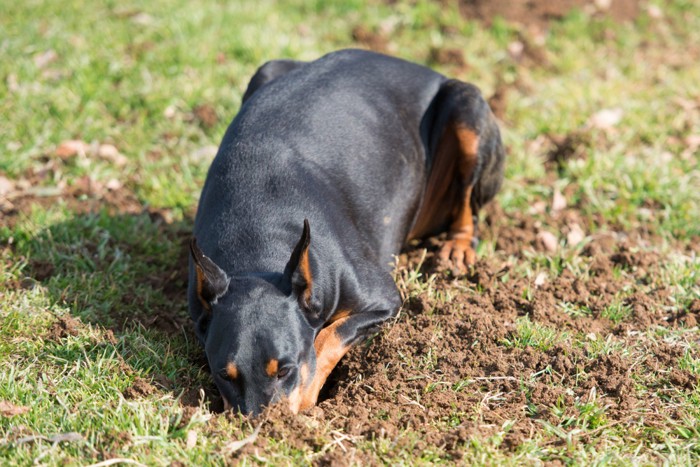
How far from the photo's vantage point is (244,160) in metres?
4.33

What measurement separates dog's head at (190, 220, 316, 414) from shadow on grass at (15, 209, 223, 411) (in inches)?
13.6

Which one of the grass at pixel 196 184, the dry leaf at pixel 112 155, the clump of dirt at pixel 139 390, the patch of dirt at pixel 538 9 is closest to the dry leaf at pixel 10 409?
the grass at pixel 196 184

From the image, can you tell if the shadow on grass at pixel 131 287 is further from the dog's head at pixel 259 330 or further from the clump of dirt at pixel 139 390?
the dog's head at pixel 259 330

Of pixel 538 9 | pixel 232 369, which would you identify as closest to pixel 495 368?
pixel 232 369

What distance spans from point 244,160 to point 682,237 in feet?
9.55

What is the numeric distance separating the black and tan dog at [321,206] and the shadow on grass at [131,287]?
317mm

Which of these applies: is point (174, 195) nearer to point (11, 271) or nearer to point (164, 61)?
point (11, 271)

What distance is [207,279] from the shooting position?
11.6 ft

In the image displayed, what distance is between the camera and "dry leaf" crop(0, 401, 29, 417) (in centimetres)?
358

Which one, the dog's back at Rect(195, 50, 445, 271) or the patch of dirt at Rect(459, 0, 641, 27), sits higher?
the dog's back at Rect(195, 50, 445, 271)

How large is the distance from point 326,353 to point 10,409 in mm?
1402

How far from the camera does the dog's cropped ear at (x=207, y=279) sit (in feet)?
11.4

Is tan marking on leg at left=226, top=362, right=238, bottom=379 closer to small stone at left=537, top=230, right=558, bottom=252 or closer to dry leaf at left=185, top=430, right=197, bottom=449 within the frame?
dry leaf at left=185, top=430, right=197, bottom=449

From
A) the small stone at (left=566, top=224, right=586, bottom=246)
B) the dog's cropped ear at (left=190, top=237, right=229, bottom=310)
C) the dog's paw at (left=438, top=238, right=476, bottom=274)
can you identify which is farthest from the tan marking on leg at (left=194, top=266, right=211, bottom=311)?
the small stone at (left=566, top=224, right=586, bottom=246)
